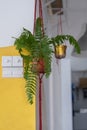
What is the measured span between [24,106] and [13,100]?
0.28 feet

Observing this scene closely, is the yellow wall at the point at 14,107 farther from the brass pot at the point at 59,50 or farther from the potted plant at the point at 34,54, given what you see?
the brass pot at the point at 59,50

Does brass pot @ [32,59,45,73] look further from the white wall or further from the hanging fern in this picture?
the white wall

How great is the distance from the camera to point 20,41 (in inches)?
64.2

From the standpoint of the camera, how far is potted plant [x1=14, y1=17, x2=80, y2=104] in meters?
1.61

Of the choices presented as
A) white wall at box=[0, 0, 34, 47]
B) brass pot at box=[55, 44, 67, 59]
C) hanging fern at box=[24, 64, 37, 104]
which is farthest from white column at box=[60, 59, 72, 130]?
hanging fern at box=[24, 64, 37, 104]

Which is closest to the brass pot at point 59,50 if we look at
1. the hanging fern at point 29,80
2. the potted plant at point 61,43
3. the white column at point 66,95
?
the potted plant at point 61,43

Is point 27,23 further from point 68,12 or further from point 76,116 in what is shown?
point 76,116

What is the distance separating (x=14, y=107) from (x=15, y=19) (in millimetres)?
622

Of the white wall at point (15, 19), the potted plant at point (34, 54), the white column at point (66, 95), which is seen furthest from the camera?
the white column at point (66, 95)

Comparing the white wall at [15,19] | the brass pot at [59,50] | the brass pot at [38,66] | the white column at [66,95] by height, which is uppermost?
the white wall at [15,19]

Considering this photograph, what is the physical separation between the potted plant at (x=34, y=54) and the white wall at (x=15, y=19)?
232 millimetres

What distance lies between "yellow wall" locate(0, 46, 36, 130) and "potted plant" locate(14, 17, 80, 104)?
0.15 metres

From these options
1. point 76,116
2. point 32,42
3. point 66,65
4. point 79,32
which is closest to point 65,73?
point 66,65

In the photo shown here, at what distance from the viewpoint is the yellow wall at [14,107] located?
1.78 m
